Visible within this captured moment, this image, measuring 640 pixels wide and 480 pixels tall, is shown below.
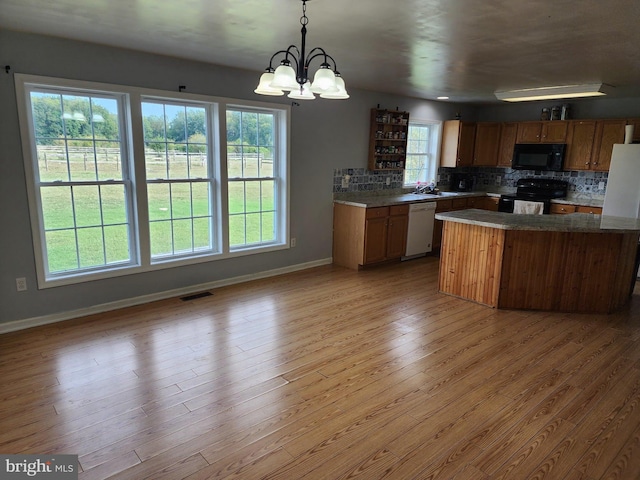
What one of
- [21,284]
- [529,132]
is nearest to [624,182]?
[529,132]

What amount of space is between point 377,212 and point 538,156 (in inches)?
120

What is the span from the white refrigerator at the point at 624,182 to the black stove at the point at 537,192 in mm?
1014

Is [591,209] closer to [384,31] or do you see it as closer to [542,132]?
[542,132]

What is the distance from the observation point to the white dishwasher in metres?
5.84

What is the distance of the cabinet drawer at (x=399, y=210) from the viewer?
5531mm

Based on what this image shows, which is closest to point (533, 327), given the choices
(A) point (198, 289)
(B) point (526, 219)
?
(B) point (526, 219)

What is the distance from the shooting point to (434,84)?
498 cm

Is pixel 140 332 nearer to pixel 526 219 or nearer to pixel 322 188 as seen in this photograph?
pixel 322 188

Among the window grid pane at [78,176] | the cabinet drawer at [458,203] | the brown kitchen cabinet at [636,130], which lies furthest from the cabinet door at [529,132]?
the window grid pane at [78,176]

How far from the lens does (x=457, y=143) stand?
22.5 ft

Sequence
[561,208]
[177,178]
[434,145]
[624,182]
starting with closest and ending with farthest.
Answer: [177,178] < [624,182] < [561,208] < [434,145]

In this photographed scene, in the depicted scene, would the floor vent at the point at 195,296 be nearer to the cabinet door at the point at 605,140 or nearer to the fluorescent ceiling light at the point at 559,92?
the fluorescent ceiling light at the point at 559,92

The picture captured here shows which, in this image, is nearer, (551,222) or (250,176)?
(551,222)

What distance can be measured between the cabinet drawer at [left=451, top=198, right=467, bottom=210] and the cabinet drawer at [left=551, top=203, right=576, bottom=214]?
1269mm
